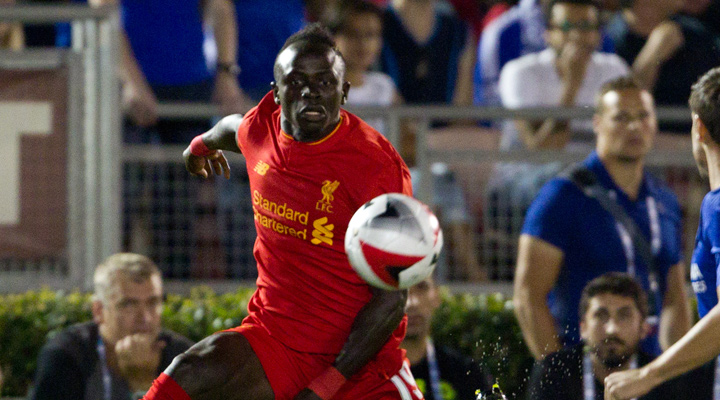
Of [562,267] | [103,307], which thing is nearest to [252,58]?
[103,307]

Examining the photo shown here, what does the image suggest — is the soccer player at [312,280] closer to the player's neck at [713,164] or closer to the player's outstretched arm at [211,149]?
the player's outstretched arm at [211,149]

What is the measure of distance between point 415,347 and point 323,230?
2304 mm

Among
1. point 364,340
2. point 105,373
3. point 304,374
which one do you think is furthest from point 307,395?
point 105,373

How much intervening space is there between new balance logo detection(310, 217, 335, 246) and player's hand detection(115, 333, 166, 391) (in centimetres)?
228

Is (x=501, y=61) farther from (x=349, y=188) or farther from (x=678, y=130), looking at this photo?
(x=349, y=188)

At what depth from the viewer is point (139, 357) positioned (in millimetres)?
6191

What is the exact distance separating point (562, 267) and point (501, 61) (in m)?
2.83

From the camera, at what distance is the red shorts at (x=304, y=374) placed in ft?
14.0

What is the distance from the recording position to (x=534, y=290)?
624cm

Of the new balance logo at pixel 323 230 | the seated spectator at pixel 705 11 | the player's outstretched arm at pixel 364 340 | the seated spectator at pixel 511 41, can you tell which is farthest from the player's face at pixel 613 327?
the seated spectator at pixel 705 11

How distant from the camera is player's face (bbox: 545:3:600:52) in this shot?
809 centimetres

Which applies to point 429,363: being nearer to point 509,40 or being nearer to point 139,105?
point 139,105

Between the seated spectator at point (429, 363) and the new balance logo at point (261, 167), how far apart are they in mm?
2083

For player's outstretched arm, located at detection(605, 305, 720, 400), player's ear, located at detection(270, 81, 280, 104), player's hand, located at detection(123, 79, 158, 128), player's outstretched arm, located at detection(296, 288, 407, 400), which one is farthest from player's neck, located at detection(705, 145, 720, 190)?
player's hand, located at detection(123, 79, 158, 128)
